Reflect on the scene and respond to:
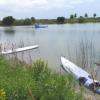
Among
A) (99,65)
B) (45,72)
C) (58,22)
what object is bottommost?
(58,22)

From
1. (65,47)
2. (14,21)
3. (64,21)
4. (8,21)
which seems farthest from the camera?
(64,21)

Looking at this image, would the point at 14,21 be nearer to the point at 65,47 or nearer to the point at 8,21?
the point at 8,21

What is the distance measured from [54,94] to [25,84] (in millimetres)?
1312

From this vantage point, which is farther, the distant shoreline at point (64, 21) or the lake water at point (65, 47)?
the distant shoreline at point (64, 21)

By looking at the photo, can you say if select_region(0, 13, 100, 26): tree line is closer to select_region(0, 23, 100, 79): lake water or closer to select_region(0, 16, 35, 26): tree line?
select_region(0, 16, 35, 26): tree line

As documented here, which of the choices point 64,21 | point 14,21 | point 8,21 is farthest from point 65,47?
point 64,21

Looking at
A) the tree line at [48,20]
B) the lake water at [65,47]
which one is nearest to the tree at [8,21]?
the tree line at [48,20]

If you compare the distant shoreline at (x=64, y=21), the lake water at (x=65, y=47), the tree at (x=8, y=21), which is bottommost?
the distant shoreline at (x=64, y=21)

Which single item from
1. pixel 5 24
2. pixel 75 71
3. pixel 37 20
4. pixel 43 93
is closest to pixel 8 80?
pixel 43 93

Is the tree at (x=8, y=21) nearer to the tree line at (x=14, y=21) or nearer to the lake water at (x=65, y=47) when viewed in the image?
the tree line at (x=14, y=21)

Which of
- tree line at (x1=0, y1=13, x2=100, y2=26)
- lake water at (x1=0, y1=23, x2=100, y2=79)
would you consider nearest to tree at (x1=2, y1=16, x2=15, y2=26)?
tree line at (x1=0, y1=13, x2=100, y2=26)

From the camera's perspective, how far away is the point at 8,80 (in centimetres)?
823

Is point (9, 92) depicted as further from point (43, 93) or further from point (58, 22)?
point (58, 22)

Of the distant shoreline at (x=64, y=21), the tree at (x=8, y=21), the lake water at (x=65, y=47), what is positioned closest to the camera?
the lake water at (x=65, y=47)
